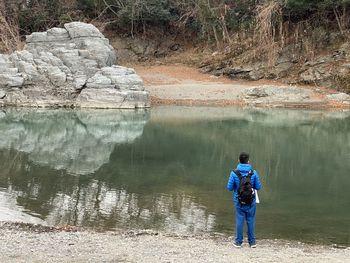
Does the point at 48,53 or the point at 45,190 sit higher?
the point at 48,53

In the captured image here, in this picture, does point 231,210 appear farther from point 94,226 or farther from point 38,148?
point 38,148

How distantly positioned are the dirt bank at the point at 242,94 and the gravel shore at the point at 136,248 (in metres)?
26.6

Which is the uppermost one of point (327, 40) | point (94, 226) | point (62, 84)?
point (327, 40)

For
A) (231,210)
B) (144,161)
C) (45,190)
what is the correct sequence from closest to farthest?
(231,210)
(45,190)
(144,161)

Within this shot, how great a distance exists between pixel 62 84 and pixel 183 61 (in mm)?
15370

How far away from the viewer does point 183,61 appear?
46.6m

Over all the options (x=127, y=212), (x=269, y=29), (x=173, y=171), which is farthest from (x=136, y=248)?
(x=269, y=29)

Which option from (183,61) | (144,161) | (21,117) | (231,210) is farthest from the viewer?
(183,61)

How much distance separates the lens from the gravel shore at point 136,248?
7422mm

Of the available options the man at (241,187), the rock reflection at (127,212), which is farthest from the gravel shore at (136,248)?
the rock reflection at (127,212)

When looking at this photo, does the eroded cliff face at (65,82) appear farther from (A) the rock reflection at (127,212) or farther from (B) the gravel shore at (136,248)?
(B) the gravel shore at (136,248)

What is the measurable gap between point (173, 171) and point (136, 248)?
8067 mm

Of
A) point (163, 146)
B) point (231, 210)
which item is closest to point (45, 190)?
point (231, 210)

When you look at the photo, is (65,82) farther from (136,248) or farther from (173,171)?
(136,248)
